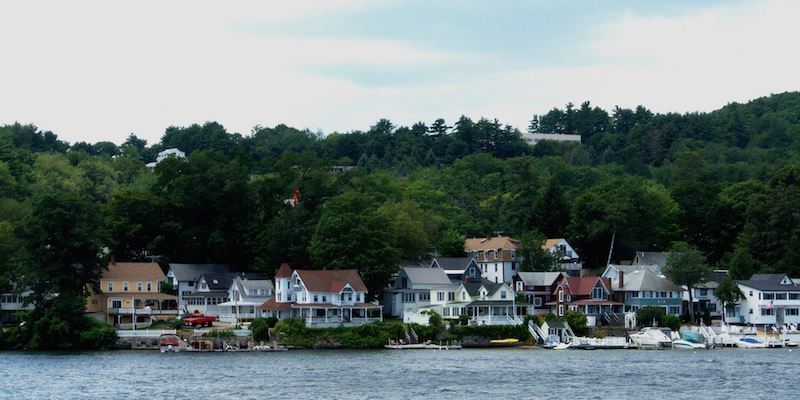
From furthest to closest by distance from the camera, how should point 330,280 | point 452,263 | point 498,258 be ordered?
point 498,258 → point 452,263 → point 330,280

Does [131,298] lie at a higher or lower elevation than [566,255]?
lower

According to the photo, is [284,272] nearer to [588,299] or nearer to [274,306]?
[274,306]

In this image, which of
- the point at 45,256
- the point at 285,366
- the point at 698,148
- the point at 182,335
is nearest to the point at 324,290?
the point at 182,335

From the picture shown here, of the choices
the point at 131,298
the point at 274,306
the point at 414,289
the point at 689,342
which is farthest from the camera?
the point at 414,289

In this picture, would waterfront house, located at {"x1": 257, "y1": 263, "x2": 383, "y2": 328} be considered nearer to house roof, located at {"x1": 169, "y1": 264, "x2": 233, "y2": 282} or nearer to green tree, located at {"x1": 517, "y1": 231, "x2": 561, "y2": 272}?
house roof, located at {"x1": 169, "y1": 264, "x2": 233, "y2": 282}

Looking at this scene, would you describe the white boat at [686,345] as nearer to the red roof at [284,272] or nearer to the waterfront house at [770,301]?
the waterfront house at [770,301]

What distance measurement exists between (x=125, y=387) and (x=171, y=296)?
117 ft

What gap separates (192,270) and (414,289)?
23.3 m

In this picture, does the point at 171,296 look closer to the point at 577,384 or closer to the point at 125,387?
the point at 125,387

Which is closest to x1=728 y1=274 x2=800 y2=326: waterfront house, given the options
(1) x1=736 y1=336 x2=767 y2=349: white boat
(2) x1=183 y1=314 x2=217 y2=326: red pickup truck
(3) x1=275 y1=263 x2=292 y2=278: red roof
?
(1) x1=736 y1=336 x2=767 y2=349: white boat

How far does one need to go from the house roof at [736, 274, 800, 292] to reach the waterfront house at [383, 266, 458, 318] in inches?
1075

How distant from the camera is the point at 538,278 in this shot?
90562 mm

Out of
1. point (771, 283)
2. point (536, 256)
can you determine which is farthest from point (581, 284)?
point (771, 283)

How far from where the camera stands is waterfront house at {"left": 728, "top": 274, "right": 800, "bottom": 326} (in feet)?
278
